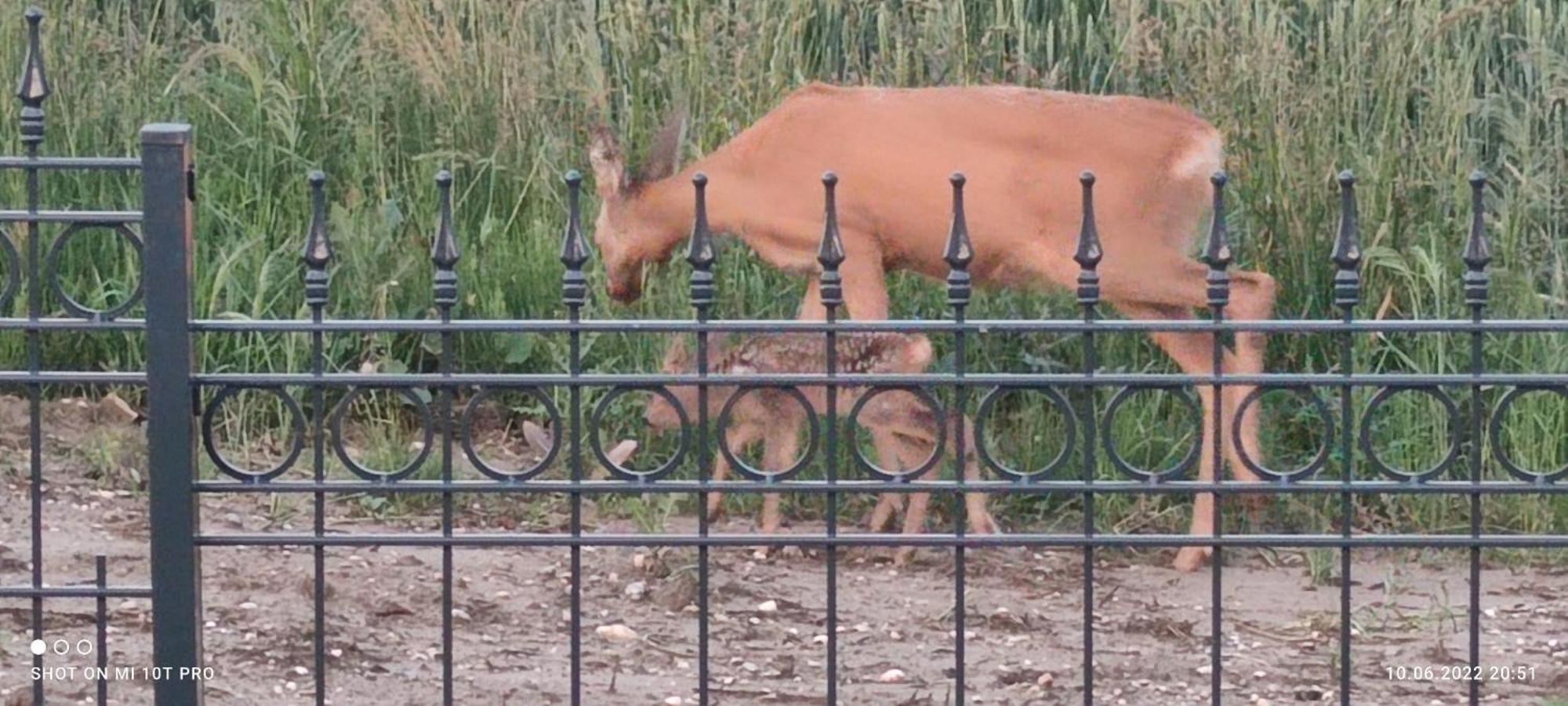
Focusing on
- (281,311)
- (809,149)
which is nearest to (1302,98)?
(809,149)

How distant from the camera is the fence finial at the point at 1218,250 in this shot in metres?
4.04

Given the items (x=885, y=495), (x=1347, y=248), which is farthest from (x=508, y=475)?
(x=885, y=495)

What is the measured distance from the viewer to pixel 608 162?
7059 mm

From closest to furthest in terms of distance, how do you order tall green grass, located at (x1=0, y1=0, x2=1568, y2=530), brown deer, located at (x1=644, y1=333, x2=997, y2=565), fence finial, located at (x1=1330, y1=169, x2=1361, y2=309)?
fence finial, located at (x1=1330, y1=169, x2=1361, y2=309), brown deer, located at (x1=644, y1=333, x2=997, y2=565), tall green grass, located at (x1=0, y1=0, x2=1568, y2=530)

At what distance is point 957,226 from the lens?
4078 mm

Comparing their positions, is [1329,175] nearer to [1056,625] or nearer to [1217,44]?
[1217,44]

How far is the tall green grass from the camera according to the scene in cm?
757

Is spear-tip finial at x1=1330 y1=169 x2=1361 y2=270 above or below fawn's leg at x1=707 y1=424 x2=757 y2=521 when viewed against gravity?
above

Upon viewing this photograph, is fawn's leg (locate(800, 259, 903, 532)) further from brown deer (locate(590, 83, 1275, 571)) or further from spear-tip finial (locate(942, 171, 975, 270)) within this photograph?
spear-tip finial (locate(942, 171, 975, 270))

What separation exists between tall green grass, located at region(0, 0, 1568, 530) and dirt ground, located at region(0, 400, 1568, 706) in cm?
71

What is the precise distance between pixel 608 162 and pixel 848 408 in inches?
43.2

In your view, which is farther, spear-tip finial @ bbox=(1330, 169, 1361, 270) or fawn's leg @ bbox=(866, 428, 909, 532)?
fawn's leg @ bbox=(866, 428, 909, 532)

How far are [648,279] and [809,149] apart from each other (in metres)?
1.05

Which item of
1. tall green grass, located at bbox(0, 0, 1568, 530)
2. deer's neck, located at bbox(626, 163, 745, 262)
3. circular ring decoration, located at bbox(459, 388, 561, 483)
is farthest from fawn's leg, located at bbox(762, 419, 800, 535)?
circular ring decoration, located at bbox(459, 388, 561, 483)
